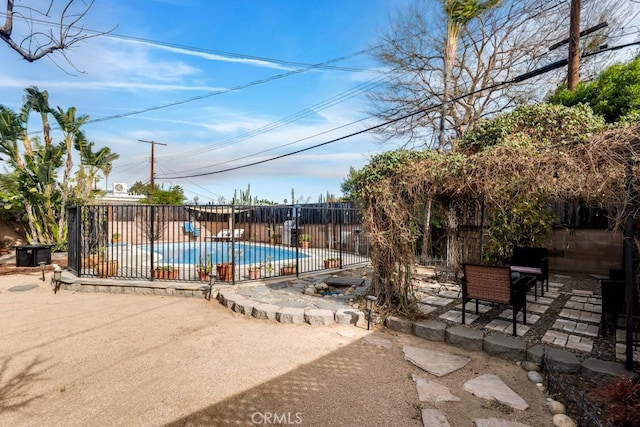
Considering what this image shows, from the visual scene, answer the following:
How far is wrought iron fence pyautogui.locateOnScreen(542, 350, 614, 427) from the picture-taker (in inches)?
84.0

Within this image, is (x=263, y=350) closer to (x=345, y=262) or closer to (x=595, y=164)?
(x=595, y=164)

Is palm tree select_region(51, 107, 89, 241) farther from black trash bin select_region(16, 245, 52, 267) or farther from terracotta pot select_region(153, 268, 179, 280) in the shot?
terracotta pot select_region(153, 268, 179, 280)

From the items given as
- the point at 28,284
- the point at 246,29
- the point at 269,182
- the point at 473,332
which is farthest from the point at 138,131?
the point at 473,332

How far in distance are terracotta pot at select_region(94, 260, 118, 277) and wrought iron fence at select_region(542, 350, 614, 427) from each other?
818cm

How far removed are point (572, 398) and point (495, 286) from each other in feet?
5.31

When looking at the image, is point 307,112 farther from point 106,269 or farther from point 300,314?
point 300,314

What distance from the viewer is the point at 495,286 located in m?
3.97

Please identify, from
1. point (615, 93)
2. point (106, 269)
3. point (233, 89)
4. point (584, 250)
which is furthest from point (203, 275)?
point (615, 93)

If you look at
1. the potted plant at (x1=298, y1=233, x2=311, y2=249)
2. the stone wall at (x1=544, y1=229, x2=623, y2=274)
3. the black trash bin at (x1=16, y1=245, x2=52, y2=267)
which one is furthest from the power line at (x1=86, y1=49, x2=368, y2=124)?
the stone wall at (x1=544, y1=229, x2=623, y2=274)

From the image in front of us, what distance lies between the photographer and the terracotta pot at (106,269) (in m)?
7.22

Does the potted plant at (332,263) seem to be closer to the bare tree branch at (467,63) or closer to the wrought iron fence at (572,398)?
the wrought iron fence at (572,398)

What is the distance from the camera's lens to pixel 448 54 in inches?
343

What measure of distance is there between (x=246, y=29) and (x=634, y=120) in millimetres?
10549

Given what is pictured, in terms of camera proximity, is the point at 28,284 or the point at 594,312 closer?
the point at 594,312
